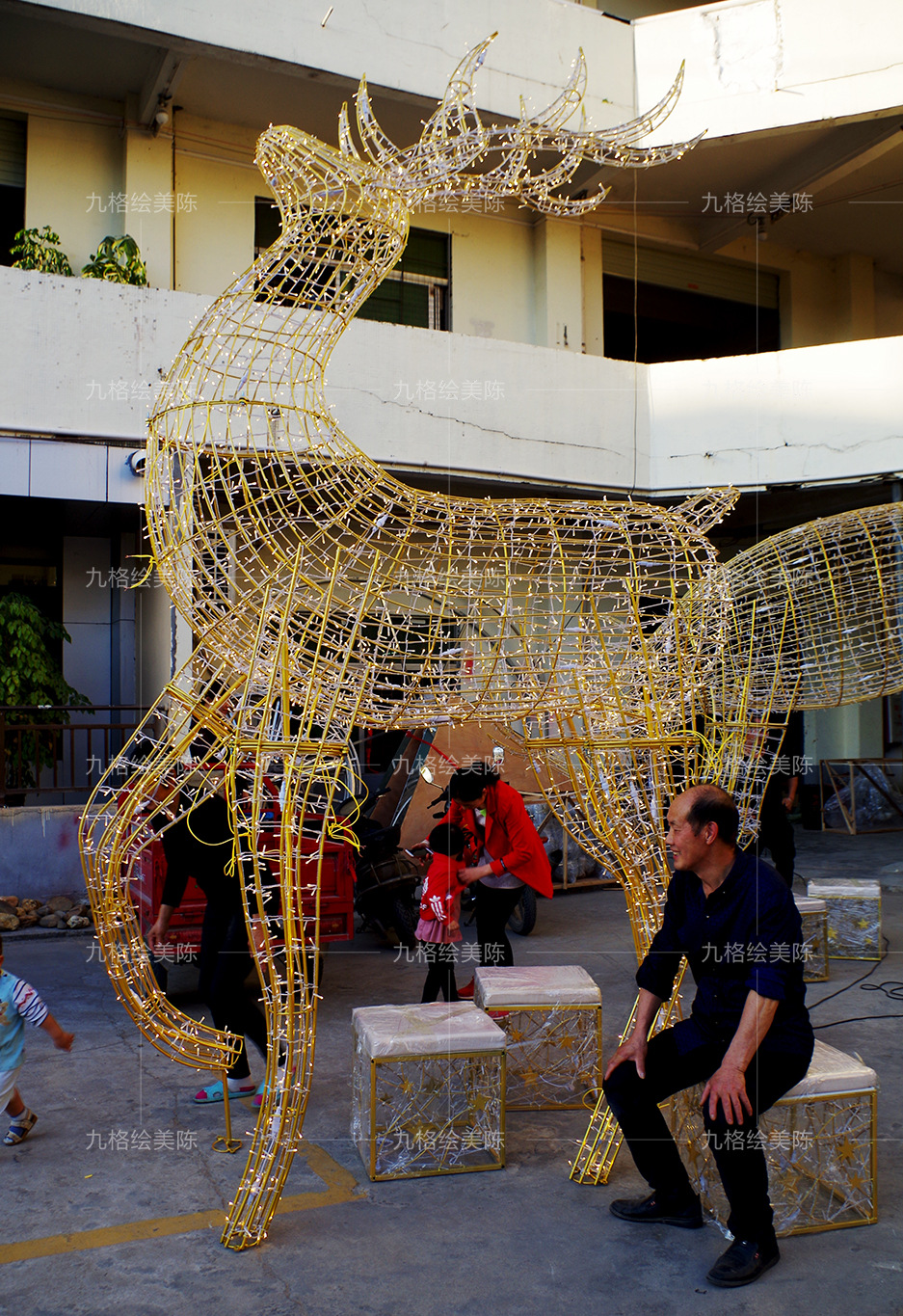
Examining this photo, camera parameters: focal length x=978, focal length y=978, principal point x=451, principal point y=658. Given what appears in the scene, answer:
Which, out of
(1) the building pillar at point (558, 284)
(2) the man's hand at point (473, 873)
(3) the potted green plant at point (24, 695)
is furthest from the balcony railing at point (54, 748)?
(1) the building pillar at point (558, 284)

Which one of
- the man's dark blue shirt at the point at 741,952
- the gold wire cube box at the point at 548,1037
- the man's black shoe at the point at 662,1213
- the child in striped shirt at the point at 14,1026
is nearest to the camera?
the man's dark blue shirt at the point at 741,952

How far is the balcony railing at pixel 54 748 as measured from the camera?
7.06 metres

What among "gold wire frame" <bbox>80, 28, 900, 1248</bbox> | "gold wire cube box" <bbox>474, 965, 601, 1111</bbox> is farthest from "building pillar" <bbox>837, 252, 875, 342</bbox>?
"gold wire cube box" <bbox>474, 965, 601, 1111</bbox>

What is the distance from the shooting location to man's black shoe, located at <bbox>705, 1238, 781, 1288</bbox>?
102 inches

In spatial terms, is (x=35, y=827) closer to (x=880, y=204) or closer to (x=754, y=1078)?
(x=754, y=1078)

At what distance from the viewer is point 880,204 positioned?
423 inches

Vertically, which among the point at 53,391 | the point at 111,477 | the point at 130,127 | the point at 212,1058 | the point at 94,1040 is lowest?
the point at 94,1040

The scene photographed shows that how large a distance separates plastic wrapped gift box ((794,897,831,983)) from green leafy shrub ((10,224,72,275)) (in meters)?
6.89

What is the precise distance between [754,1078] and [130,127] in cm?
875

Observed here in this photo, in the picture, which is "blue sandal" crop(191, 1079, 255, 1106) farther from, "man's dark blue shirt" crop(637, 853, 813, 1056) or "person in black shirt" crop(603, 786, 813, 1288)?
"man's dark blue shirt" crop(637, 853, 813, 1056)

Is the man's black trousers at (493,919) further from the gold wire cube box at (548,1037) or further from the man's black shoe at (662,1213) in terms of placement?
the man's black shoe at (662,1213)

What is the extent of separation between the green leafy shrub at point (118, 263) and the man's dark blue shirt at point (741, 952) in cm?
680

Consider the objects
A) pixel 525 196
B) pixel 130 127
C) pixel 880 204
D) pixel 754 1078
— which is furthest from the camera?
pixel 880 204

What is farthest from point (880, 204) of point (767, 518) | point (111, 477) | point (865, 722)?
point (111, 477)
